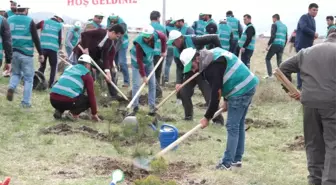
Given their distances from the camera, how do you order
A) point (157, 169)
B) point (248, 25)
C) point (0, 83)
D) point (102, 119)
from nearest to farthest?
point (157, 169), point (102, 119), point (0, 83), point (248, 25)

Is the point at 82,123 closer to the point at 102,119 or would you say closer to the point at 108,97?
the point at 102,119

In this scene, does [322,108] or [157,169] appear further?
[322,108]

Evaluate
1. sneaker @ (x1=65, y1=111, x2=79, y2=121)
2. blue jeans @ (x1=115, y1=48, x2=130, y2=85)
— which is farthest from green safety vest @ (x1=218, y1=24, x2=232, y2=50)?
sneaker @ (x1=65, y1=111, x2=79, y2=121)

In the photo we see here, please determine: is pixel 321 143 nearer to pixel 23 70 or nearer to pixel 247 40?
pixel 23 70

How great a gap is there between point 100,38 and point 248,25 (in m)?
6.56

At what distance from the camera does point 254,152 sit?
7.50 meters

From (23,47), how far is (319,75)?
222 inches

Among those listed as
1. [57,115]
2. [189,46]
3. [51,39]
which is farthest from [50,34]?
[189,46]

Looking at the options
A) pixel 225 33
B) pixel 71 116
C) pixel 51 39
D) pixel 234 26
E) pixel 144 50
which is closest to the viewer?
pixel 71 116

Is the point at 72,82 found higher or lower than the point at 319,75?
lower

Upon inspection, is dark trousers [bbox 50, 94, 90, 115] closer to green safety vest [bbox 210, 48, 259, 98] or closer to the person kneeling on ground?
the person kneeling on ground

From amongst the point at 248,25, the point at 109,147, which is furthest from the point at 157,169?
the point at 248,25

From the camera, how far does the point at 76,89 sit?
842cm

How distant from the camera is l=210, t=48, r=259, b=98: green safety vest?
6035 mm
